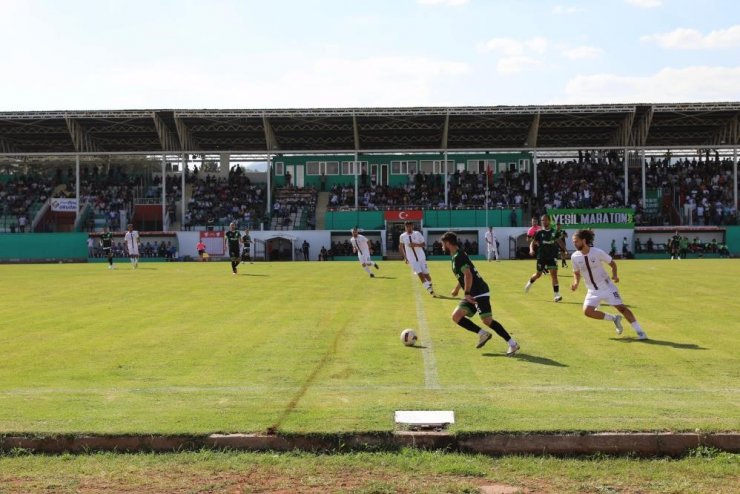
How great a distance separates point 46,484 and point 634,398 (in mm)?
5935

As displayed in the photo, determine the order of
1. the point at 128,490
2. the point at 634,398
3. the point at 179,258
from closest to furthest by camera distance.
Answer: the point at 128,490, the point at 634,398, the point at 179,258

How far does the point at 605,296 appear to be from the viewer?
13.7m

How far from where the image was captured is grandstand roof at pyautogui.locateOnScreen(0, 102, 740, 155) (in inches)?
2486

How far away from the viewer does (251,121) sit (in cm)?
6594

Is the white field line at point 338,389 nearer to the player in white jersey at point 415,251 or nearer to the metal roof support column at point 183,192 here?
the player in white jersey at point 415,251

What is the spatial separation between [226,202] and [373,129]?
1372 cm

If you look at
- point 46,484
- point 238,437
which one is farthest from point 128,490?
point 238,437

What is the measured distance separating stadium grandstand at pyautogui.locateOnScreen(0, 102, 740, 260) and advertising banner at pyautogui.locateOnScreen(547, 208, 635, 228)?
9.18ft

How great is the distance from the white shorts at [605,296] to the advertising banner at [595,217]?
1860 inches

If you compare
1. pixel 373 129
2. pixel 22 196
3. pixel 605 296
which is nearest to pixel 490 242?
pixel 373 129

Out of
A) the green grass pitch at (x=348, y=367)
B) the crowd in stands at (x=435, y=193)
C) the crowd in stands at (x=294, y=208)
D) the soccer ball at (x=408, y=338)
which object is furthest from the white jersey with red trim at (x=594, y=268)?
the crowd in stands at (x=294, y=208)

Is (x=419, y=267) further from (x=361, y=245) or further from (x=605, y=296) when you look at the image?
(x=605, y=296)

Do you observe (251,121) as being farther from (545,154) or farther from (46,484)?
(46,484)

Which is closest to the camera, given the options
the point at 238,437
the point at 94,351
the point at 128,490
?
the point at 128,490
